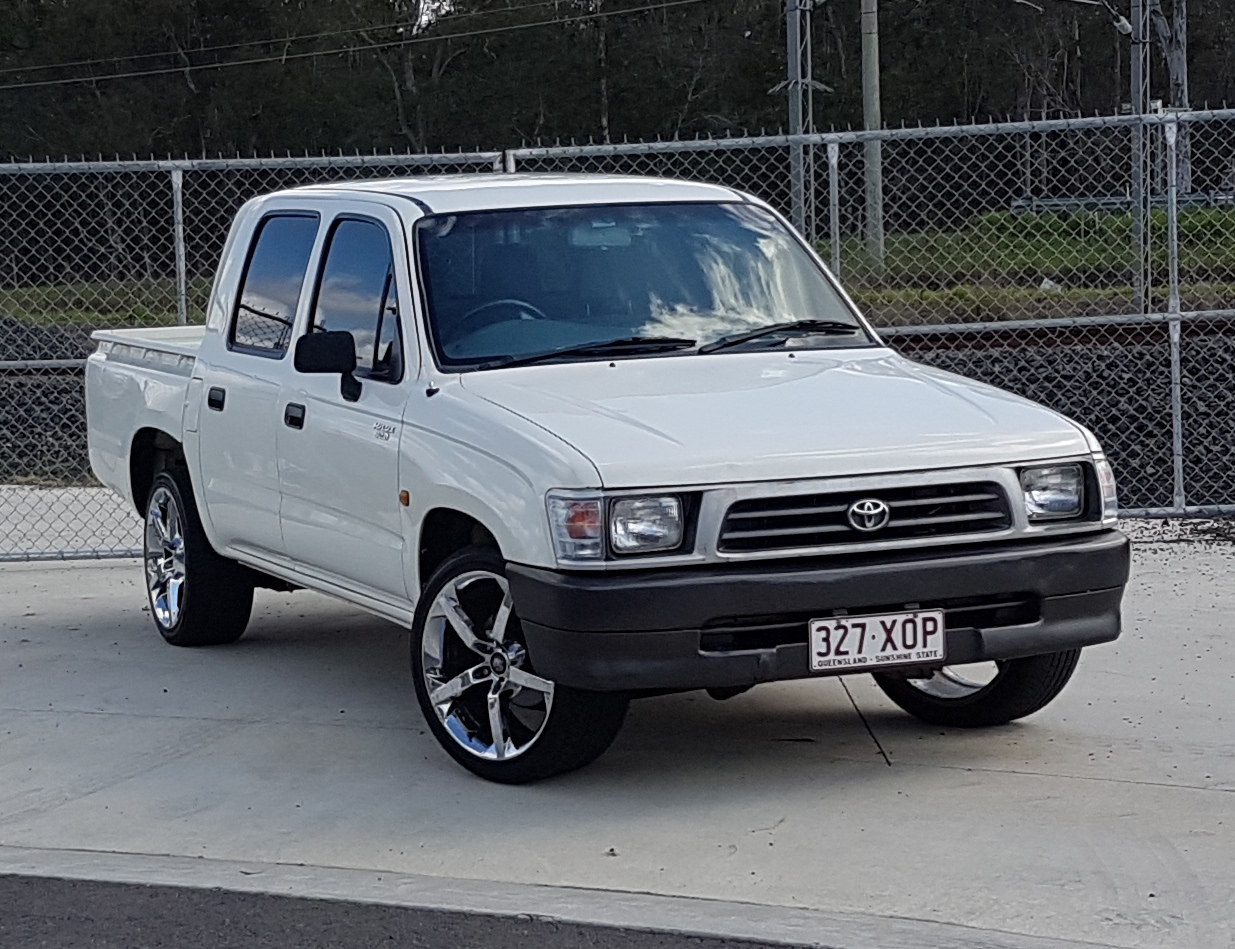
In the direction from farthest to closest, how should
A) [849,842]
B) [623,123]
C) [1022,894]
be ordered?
1. [623,123]
2. [849,842]
3. [1022,894]

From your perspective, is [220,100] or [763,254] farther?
[220,100]

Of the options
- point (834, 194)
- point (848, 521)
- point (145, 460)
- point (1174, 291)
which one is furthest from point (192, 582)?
point (1174, 291)

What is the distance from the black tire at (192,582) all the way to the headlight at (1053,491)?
3748 millimetres

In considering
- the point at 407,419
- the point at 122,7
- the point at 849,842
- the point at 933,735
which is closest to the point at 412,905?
the point at 849,842

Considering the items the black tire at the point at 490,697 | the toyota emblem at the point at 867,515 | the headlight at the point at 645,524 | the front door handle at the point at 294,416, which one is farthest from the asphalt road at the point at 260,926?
the front door handle at the point at 294,416

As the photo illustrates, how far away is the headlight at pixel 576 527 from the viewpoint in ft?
19.5

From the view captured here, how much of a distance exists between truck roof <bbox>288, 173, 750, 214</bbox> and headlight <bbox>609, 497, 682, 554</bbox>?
1876mm

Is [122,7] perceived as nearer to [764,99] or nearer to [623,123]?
[623,123]

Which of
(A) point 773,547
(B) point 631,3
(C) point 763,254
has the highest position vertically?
(B) point 631,3

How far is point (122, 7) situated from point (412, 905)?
223 ft

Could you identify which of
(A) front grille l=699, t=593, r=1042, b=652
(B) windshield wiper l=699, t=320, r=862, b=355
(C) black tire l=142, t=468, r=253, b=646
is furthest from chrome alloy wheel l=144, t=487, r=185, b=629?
(A) front grille l=699, t=593, r=1042, b=652

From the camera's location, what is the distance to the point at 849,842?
19.3ft

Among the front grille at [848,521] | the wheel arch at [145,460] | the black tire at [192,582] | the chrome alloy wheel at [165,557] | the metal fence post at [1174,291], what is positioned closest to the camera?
the front grille at [848,521]

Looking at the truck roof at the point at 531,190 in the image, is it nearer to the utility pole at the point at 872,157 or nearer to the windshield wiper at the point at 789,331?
the windshield wiper at the point at 789,331
